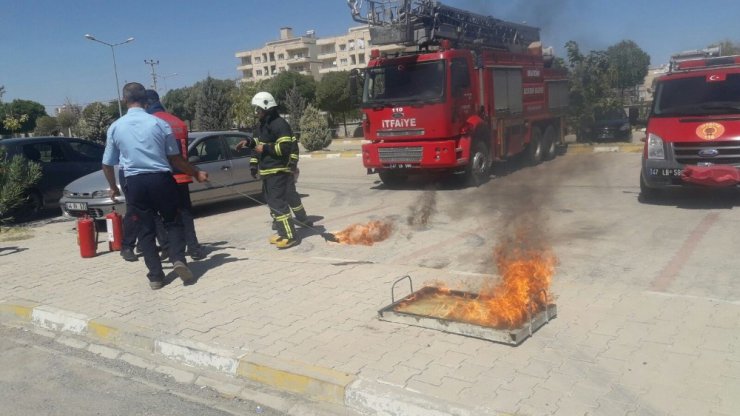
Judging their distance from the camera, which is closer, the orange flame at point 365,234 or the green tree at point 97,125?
the orange flame at point 365,234

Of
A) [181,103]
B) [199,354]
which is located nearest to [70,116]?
[181,103]

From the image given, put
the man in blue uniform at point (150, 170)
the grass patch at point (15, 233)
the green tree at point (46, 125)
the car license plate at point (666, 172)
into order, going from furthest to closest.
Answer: the green tree at point (46, 125)
the grass patch at point (15, 233)
the car license plate at point (666, 172)
the man in blue uniform at point (150, 170)

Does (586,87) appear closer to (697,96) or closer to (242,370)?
(697,96)

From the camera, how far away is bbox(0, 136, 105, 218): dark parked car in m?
12.0

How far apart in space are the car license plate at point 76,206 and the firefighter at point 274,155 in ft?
11.9

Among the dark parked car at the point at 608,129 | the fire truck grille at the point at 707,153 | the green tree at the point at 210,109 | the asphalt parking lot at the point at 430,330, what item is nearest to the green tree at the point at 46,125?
the green tree at the point at 210,109

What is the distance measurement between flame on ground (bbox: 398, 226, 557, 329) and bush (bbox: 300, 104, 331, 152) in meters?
20.9

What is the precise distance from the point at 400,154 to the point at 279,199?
5.27 metres

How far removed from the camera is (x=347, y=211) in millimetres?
11078

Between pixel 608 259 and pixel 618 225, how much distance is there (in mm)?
2013

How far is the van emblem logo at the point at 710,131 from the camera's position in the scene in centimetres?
904

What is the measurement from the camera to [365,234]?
338 inches

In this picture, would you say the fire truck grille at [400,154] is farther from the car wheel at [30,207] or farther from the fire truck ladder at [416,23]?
the car wheel at [30,207]

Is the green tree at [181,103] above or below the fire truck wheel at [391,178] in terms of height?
above
